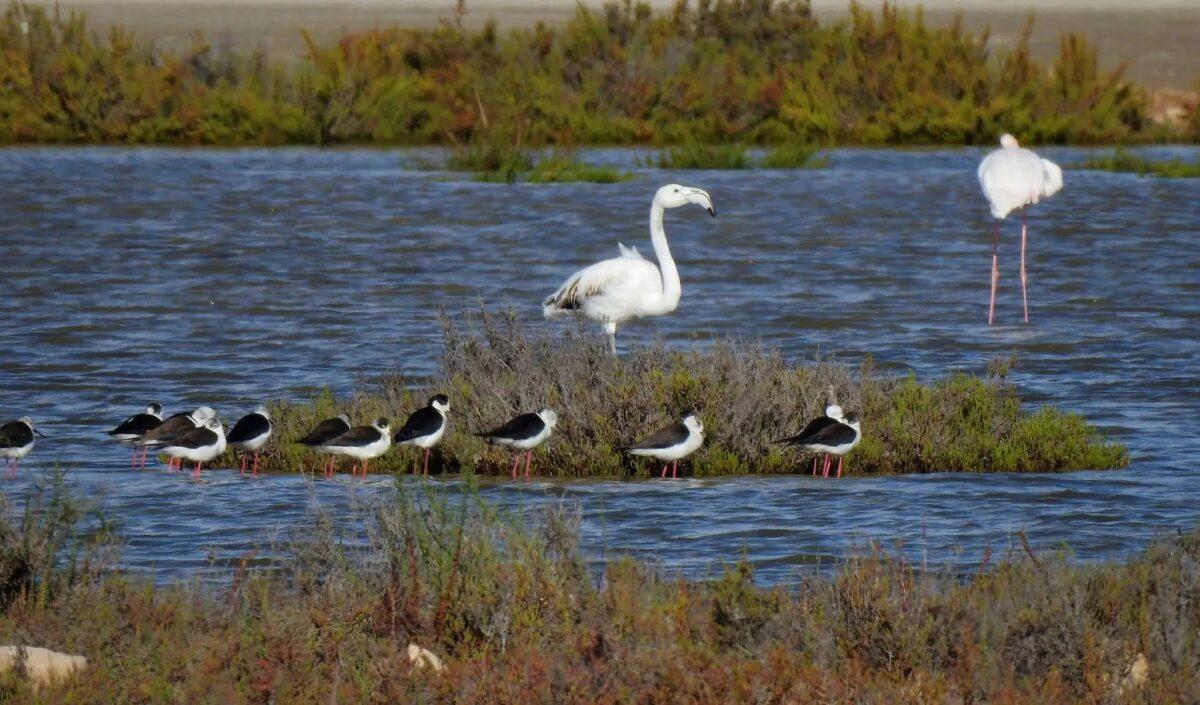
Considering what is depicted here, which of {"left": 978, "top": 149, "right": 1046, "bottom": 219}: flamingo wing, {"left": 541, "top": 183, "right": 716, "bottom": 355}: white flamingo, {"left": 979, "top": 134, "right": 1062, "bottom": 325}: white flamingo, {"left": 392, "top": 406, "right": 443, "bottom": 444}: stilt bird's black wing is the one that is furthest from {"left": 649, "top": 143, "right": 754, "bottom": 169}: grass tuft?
{"left": 392, "top": 406, "right": 443, "bottom": 444}: stilt bird's black wing

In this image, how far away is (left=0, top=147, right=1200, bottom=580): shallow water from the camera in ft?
32.5

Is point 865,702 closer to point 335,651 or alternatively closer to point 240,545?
point 335,651

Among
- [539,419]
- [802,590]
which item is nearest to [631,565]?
[802,590]

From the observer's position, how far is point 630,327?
17844 mm

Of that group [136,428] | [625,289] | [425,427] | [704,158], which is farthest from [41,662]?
[704,158]

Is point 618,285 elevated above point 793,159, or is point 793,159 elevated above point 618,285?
point 618,285

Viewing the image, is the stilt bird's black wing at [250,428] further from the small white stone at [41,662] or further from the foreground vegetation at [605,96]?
the foreground vegetation at [605,96]

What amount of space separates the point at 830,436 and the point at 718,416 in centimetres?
98

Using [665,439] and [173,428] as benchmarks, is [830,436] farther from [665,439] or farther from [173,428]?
[173,428]

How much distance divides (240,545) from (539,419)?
196 centimetres

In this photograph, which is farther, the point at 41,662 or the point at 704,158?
the point at 704,158

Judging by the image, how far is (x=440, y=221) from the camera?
2644 centimetres

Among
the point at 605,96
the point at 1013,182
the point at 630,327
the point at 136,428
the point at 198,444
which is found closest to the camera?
the point at 198,444

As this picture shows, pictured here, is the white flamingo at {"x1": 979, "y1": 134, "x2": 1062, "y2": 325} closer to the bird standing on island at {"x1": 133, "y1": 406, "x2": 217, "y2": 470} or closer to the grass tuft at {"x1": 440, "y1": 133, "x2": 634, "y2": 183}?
the bird standing on island at {"x1": 133, "y1": 406, "x2": 217, "y2": 470}
